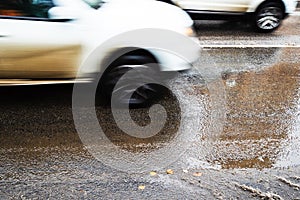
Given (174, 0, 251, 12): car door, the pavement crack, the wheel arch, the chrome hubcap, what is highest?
the wheel arch

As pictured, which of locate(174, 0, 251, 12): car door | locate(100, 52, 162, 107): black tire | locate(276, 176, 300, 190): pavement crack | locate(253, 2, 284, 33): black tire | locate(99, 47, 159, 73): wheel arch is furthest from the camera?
locate(253, 2, 284, 33): black tire

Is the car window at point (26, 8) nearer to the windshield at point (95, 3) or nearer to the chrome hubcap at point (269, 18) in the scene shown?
the windshield at point (95, 3)

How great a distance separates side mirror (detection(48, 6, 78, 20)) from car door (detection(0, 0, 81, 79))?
50mm

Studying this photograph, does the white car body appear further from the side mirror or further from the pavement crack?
the pavement crack

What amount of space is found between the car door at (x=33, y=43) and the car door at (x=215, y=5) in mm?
3914

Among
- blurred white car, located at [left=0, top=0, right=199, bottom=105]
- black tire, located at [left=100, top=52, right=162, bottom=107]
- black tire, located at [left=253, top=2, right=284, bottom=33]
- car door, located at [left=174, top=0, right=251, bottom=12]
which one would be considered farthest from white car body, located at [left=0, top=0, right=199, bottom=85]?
black tire, located at [left=253, top=2, right=284, bottom=33]

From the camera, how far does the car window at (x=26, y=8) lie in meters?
4.44

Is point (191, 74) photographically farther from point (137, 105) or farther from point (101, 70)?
point (101, 70)

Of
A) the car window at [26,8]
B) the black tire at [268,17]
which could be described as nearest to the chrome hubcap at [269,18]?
the black tire at [268,17]

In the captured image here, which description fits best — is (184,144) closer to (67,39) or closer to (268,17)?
(67,39)

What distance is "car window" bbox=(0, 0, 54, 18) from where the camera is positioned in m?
4.44

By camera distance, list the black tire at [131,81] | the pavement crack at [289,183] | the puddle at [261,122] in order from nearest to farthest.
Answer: the pavement crack at [289,183] < the puddle at [261,122] < the black tire at [131,81]

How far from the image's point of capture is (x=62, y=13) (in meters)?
4.40

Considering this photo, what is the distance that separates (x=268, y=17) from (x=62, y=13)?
17.8 feet
